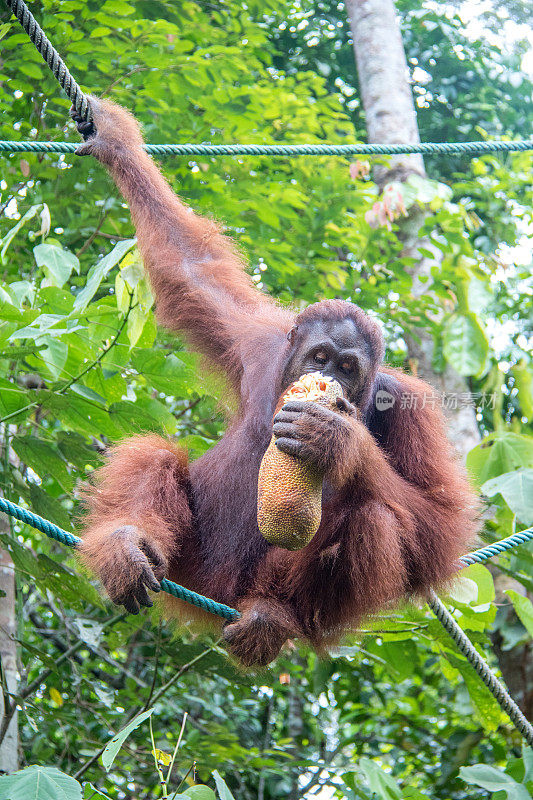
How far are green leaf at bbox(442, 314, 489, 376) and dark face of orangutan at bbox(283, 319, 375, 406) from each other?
208 cm

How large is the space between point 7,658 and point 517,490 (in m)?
1.90

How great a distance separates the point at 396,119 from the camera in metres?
5.75

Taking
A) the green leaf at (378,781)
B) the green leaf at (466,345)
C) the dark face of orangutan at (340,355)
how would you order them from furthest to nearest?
1. the green leaf at (466,345)
2. the green leaf at (378,781)
3. the dark face of orangutan at (340,355)

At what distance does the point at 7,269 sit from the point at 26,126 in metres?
0.65

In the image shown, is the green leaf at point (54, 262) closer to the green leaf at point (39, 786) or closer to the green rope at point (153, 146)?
the green rope at point (153, 146)

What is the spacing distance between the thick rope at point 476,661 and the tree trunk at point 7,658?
4.64ft

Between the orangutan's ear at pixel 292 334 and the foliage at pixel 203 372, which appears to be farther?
the foliage at pixel 203 372

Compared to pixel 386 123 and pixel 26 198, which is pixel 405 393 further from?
pixel 386 123

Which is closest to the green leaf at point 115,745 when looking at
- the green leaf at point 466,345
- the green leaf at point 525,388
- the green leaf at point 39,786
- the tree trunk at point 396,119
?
the green leaf at point 39,786

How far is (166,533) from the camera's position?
2400 millimetres

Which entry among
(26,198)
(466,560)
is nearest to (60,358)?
(466,560)

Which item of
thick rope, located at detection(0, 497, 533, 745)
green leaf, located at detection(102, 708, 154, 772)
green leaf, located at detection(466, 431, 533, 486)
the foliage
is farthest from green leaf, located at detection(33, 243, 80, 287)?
green leaf, located at detection(466, 431, 533, 486)

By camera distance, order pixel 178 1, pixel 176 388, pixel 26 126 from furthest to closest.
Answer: pixel 178 1
pixel 26 126
pixel 176 388

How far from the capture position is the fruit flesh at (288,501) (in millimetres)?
1932
